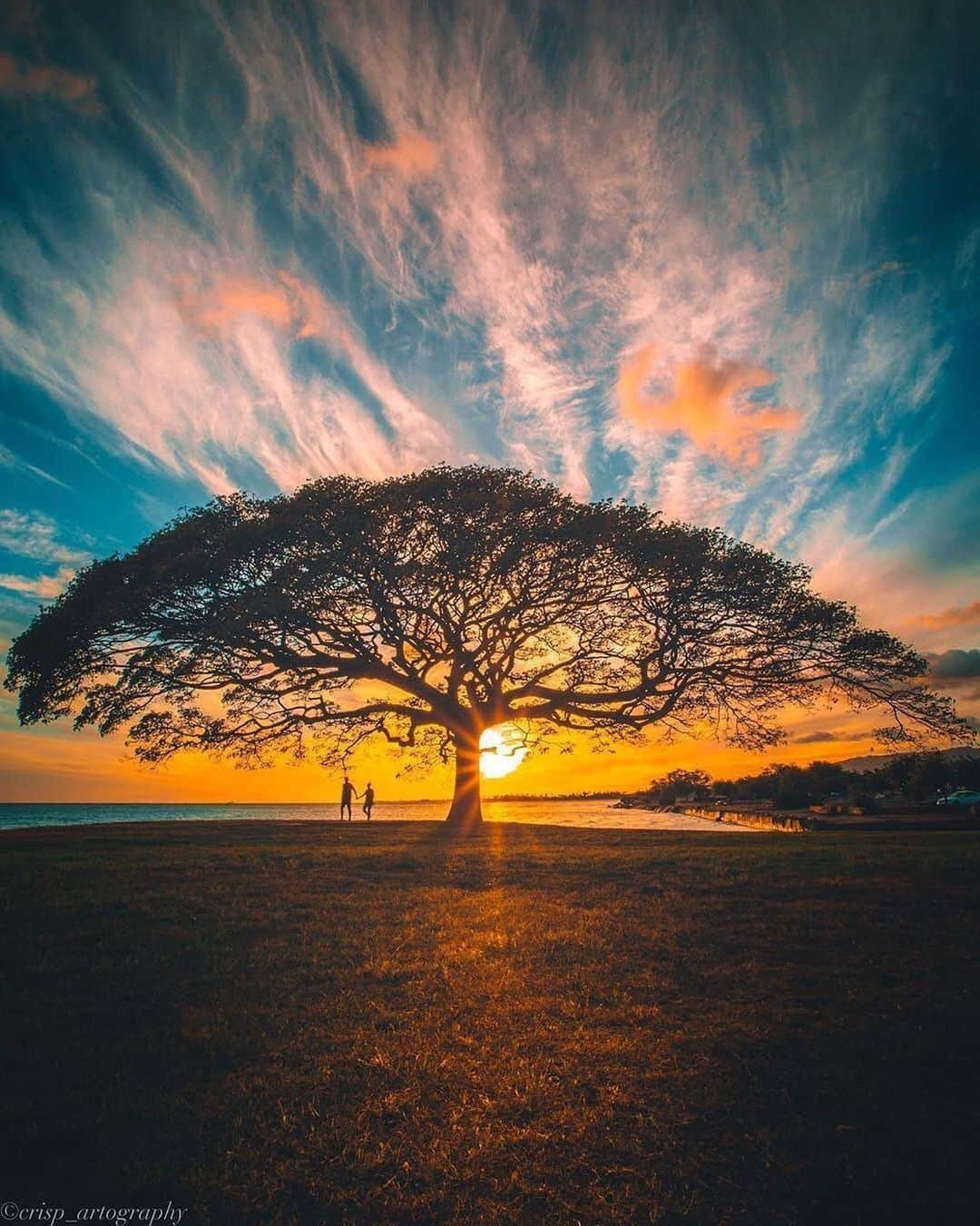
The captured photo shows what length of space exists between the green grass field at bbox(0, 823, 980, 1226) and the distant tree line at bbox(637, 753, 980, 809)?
42.0 m

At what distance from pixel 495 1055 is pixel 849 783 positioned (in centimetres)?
9223

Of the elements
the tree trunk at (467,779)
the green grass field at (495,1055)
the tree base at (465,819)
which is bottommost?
the green grass field at (495,1055)

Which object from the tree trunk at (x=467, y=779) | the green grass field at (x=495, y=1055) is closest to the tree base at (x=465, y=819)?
the tree trunk at (x=467, y=779)

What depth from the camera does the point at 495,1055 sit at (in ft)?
16.4

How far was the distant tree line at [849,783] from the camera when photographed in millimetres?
59531

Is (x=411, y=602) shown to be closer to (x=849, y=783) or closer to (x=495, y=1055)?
(x=495, y=1055)

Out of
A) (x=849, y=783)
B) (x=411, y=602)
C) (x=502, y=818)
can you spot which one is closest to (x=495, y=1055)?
(x=411, y=602)

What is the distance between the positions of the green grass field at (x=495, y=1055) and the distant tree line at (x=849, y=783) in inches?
1653

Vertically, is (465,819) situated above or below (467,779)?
below

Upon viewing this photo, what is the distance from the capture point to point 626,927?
895cm

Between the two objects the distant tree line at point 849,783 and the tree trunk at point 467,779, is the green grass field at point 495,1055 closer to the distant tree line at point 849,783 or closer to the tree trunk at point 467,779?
the tree trunk at point 467,779

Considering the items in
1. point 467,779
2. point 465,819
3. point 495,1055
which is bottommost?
point 495,1055

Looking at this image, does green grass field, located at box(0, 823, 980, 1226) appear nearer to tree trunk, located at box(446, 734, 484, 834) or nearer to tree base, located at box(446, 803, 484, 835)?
tree base, located at box(446, 803, 484, 835)

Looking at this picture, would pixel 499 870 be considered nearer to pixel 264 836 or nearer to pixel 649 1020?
pixel 649 1020
